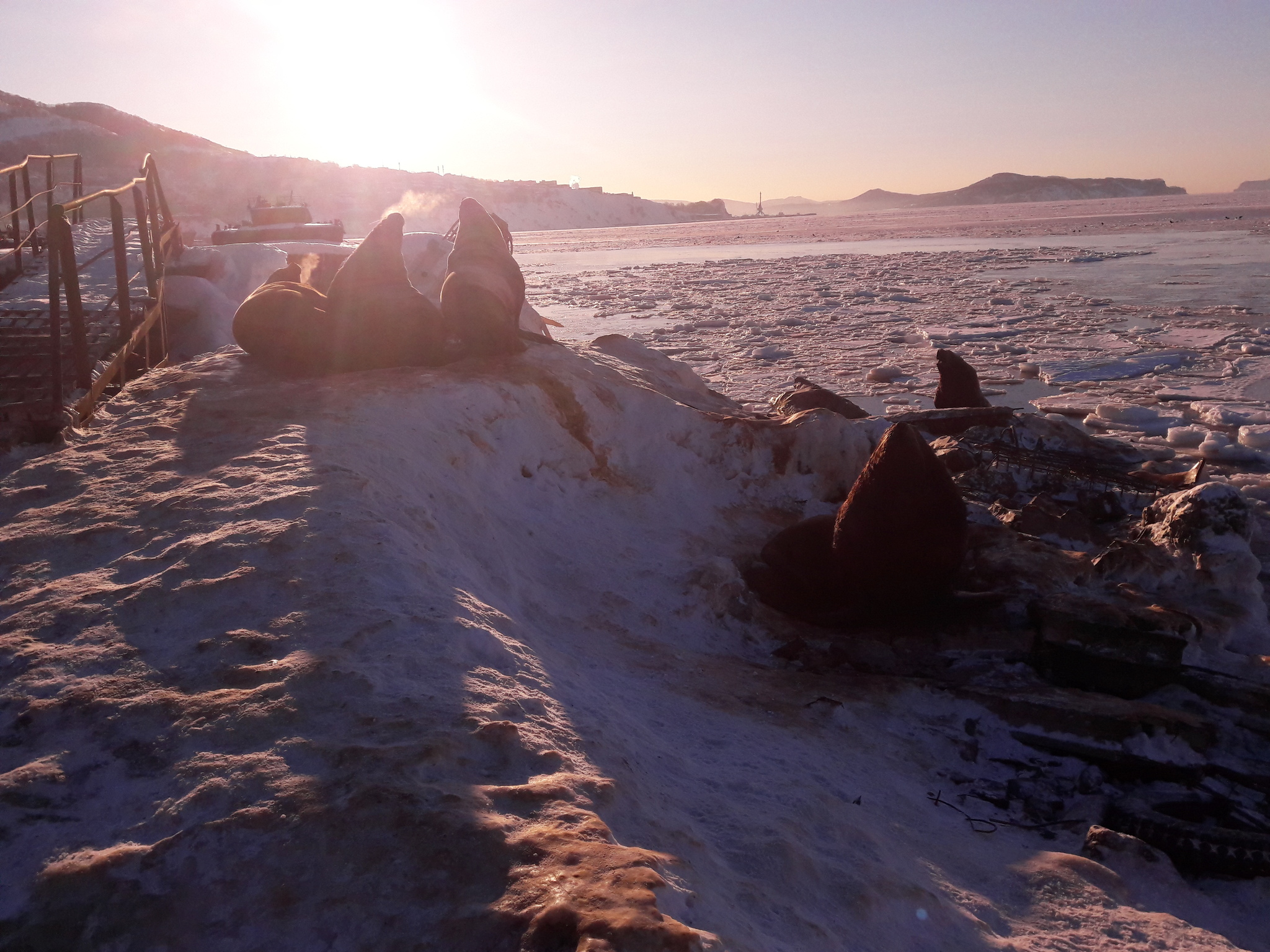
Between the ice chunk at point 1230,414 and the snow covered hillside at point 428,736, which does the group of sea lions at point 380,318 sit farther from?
the ice chunk at point 1230,414

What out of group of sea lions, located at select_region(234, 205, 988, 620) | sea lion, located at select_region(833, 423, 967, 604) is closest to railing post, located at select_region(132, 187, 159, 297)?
group of sea lions, located at select_region(234, 205, 988, 620)

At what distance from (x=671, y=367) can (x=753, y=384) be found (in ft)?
13.4

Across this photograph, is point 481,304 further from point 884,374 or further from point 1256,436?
point 1256,436

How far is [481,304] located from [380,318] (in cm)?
82

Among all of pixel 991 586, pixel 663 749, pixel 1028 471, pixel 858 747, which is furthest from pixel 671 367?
pixel 663 749

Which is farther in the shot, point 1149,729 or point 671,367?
point 671,367

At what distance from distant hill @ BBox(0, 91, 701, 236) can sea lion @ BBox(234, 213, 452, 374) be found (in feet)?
104

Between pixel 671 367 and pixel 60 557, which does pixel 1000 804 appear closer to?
pixel 60 557

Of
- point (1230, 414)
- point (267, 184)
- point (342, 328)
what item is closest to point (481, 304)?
point (342, 328)

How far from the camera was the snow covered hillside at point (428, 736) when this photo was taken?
210 cm

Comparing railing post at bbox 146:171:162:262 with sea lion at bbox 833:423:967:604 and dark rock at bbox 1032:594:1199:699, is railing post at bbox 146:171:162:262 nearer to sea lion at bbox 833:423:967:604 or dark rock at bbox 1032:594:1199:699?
sea lion at bbox 833:423:967:604

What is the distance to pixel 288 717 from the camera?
2.64 metres

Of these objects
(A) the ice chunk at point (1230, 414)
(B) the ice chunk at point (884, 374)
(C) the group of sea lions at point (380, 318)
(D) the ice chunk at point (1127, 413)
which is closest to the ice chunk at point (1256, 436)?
(A) the ice chunk at point (1230, 414)

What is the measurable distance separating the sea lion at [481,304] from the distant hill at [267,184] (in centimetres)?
3140
